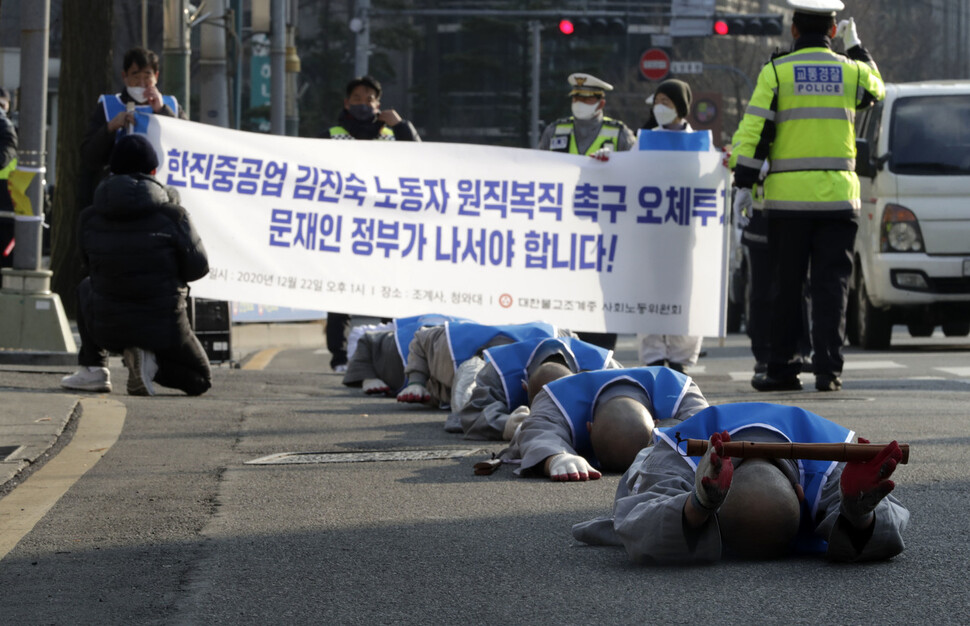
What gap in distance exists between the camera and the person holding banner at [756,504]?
13.8 ft

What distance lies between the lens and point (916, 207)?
1414 centimetres

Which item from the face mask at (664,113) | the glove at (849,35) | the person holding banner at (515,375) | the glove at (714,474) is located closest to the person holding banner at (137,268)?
the person holding banner at (515,375)

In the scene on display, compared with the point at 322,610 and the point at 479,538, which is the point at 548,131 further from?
the point at 322,610

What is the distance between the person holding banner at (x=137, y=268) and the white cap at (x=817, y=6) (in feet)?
13.0

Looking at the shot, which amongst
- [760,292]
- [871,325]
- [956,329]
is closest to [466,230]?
[760,292]

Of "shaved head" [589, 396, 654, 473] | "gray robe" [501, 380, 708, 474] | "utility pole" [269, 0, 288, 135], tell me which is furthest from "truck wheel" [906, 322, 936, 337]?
"utility pole" [269, 0, 288, 135]

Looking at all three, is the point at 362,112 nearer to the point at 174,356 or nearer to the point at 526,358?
the point at 174,356

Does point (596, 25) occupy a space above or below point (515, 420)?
above

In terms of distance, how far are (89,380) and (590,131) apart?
4.34 metres

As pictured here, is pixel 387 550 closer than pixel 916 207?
Yes

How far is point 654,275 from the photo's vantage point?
37.4ft

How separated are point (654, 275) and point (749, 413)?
6917 millimetres

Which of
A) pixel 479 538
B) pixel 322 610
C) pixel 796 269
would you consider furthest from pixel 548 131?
pixel 322 610

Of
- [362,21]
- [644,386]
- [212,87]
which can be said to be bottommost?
[644,386]
